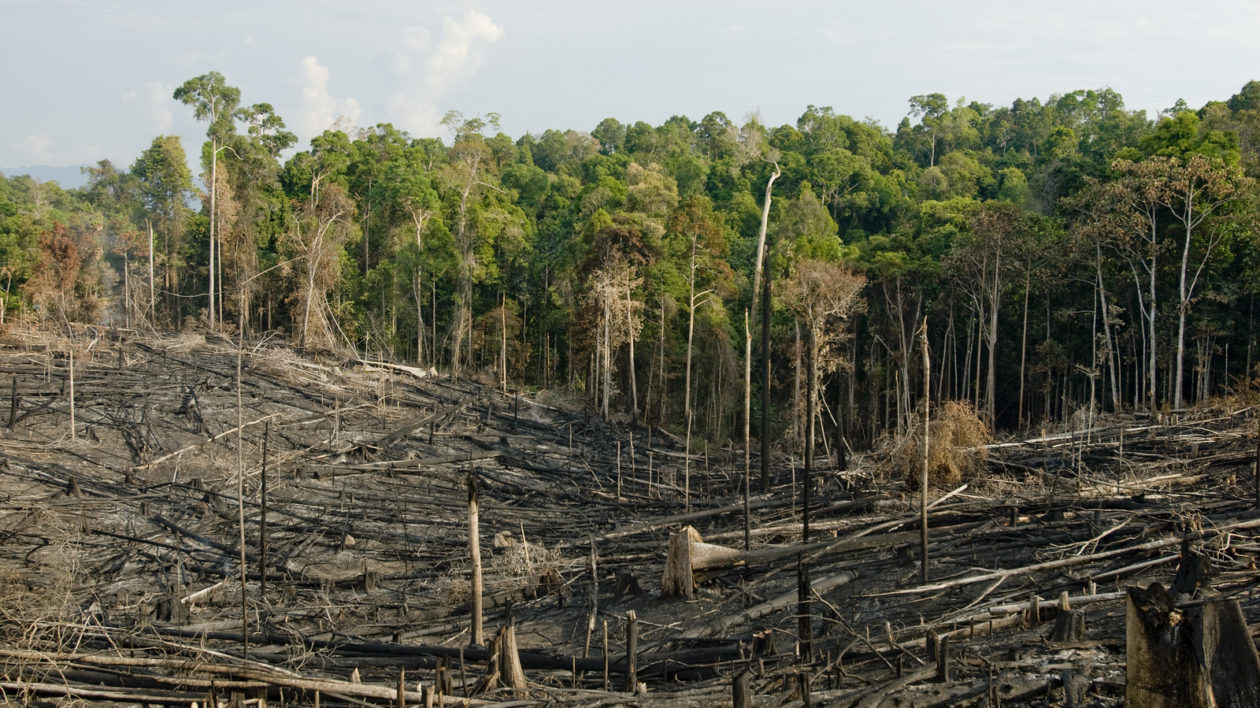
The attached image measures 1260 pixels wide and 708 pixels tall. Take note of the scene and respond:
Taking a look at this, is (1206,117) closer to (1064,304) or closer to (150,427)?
(1064,304)

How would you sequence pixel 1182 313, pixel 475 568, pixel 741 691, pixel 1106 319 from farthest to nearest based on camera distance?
pixel 1106 319 < pixel 1182 313 < pixel 475 568 < pixel 741 691

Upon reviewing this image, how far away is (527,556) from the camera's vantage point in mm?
14469

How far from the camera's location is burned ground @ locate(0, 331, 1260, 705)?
8664 millimetres

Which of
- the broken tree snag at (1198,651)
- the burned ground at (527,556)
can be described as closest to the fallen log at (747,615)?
the burned ground at (527,556)

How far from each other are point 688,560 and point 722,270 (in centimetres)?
2303

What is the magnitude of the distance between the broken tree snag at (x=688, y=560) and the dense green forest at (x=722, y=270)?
9.75 metres

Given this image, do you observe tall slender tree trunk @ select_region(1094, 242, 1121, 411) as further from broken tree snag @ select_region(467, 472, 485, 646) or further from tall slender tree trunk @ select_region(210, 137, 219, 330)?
tall slender tree trunk @ select_region(210, 137, 219, 330)

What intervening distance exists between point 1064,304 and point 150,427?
1063 inches

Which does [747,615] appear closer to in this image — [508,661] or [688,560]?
[688,560]

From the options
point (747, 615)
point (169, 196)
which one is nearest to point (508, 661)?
point (747, 615)

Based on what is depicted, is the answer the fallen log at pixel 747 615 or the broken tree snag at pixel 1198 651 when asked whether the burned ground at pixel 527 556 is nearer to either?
the fallen log at pixel 747 615

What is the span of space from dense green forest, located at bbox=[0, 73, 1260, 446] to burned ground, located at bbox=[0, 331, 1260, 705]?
461 centimetres

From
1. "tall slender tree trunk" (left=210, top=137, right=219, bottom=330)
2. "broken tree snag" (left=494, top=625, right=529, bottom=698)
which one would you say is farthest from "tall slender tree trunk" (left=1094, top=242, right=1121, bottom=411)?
"tall slender tree trunk" (left=210, top=137, right=219, bottom=330)

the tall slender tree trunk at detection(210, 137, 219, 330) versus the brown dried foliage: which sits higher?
the tall slender tree trunk at detection(210, 137, 219, 330)
